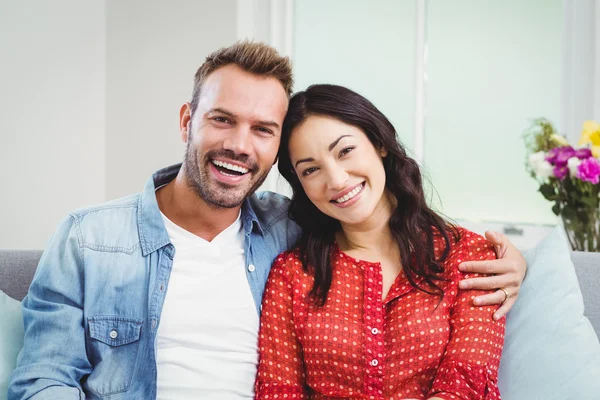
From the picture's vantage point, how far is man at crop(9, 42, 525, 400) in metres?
1.39

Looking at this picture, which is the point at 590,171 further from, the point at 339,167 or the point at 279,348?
the point at 279,348

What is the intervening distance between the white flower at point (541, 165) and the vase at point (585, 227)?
15cm

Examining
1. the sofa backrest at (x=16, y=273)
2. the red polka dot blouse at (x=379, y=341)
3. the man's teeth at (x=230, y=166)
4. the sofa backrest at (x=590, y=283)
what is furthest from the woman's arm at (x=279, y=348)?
the sofa backrest at (x=590, y=283)

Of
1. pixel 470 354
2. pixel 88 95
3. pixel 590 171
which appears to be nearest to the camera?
pixel 470 354

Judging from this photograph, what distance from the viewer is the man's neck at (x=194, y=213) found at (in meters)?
1.58

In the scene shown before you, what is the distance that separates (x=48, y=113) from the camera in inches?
110

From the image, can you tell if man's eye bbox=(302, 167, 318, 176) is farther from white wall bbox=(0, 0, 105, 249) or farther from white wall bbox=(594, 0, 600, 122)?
white wall bbox=(0, 0, 105, 249)

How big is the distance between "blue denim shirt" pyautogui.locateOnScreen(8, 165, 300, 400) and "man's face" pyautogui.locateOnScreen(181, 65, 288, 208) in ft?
0.57

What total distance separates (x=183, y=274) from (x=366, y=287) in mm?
453

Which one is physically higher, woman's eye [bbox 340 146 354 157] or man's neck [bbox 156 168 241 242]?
woman's eye [bbox 340 146 354 157]

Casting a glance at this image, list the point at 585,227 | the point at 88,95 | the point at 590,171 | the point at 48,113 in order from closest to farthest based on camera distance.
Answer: the point at 590,171 → the point at 585,227 → the point at 48,113 → the point at 88,95

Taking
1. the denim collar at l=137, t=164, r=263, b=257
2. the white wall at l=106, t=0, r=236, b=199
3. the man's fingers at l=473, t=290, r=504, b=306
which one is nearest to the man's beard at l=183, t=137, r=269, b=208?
the denim collar at l=137, t=164, r=263, b=257

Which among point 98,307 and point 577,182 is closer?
point 98,307

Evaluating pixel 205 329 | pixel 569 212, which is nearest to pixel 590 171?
pixel 569 212
